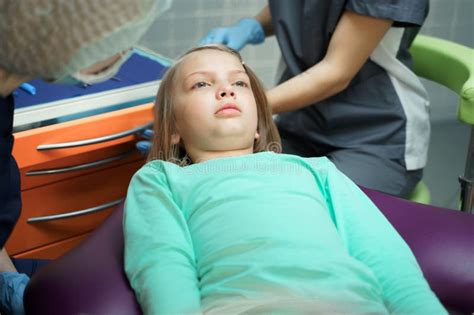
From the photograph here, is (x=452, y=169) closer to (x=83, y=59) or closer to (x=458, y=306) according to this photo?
(x=458, y=306)

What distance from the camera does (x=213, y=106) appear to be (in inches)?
45.9

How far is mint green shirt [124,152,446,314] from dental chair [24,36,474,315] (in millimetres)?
38

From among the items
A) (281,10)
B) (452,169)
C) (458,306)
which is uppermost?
(281,10)

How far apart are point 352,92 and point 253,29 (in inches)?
11.8

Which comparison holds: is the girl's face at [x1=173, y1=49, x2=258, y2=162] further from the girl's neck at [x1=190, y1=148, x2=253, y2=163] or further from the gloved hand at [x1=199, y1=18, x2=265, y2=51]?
the gloved hand at [x1=199, y1=18, x2=265, y2=51]

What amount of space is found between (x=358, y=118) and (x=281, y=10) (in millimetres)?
294

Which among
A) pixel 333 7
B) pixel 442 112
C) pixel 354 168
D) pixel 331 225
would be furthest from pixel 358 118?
pixel 442 112

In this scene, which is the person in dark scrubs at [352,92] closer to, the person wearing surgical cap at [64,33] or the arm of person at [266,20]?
the arm of person at [266,20]

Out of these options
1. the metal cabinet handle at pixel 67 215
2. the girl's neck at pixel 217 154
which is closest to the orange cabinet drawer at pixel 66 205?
the metal cabinet handle at pixel 67 215

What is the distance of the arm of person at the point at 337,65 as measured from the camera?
1313 millimetres

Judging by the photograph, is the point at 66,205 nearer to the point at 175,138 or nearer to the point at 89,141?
the point at 89,141

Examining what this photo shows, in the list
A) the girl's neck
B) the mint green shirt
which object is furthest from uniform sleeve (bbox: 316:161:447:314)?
the girl's neck

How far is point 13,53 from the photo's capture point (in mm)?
375

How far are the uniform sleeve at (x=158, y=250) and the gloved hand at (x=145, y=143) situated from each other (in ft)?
0.88
